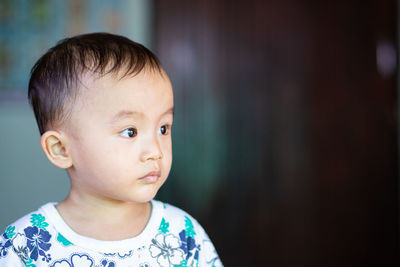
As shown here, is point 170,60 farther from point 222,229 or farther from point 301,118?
point 222,229

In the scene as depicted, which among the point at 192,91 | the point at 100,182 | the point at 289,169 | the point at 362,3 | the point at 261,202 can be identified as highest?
the point at 362,3

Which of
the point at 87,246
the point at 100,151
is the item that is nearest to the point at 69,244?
the point at 87,246

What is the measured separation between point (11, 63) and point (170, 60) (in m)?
0.92

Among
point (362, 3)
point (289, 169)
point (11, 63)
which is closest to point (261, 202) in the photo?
point (289, 169)

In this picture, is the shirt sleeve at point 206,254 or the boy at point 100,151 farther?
the shirt sleeve at point 206,254

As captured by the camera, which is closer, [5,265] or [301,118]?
[5,265]

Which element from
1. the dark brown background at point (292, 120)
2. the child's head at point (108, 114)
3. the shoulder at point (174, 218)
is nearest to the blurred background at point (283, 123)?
the dark brown background at point (292, 120)

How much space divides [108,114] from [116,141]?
0.17ft

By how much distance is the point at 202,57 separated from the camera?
251 cm

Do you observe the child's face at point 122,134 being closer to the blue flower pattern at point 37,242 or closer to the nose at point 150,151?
the nose at point 150,151

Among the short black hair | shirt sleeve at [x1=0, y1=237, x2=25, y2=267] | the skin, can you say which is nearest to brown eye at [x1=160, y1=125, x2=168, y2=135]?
the skin

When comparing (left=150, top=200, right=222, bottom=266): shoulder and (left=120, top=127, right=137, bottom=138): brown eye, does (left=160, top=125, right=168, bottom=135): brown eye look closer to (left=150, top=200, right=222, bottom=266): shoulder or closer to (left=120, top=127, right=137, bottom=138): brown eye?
(left=120, top=127, right=137, bottom=138): brown eye

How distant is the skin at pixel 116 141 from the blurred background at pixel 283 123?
5.33 feet

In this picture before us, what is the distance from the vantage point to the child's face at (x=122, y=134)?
2.74 feet
